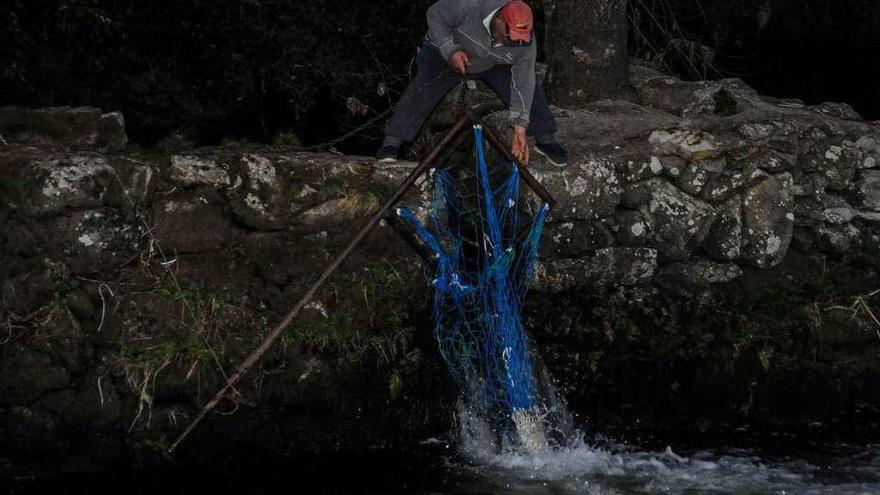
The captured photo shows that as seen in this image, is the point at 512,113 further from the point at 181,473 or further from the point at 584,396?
the point at 181,473

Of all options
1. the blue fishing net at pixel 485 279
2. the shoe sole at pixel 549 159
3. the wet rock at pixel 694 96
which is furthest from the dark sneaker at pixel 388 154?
the wet rock at pixel 694 96

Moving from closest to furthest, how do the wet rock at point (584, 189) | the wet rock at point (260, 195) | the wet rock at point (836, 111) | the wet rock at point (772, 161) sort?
1. the wet rock at point (260, 195)
2. the wet rock at point (584, 189)
3. the wet rock at point (772, 161)
4. the wet rock at point (836, 111)

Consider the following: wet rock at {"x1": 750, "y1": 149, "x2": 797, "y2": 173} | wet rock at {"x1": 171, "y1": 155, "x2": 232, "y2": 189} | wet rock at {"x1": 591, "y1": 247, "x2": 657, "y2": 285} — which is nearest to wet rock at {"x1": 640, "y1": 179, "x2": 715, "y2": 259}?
wet rock at {"x1": 591, "y1": 247, "x2": 657, "y2": 285}

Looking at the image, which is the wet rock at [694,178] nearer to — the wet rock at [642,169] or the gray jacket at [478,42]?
the wet rock at [642,169]

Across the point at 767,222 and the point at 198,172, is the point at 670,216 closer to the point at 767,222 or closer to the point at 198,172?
the point at 767,222

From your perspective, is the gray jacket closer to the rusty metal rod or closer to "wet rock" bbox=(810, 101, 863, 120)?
the rusty metal rod

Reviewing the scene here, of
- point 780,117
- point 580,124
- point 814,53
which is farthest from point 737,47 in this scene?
point 580,124

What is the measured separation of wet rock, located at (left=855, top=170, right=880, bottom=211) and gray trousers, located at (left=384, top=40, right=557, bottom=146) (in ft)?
7.60

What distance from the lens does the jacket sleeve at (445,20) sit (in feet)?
22.3

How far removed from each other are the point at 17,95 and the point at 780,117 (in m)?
5.23

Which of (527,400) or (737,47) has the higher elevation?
(737,47)

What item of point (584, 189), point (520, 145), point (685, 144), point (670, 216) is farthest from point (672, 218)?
point (520, 145)

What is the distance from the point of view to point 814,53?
36.2 feet

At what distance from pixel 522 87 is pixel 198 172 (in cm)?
194
